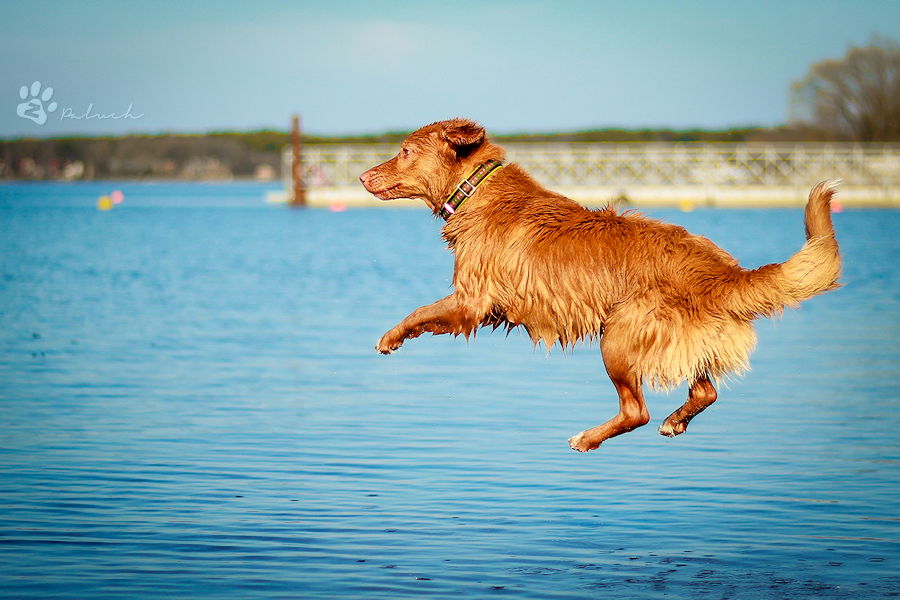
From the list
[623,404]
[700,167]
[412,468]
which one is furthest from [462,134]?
[700,167]

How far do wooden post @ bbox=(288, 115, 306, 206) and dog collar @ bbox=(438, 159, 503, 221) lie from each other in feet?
186

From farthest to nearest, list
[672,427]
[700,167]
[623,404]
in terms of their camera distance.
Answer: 1. [700,167]
2. [672,427]
3. [623,404]

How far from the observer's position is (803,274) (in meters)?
6.58

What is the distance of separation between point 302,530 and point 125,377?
624 centimetres

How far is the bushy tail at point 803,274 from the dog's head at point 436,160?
1996 millimetres

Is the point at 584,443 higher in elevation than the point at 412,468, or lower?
higher

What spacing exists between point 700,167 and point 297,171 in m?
23.4

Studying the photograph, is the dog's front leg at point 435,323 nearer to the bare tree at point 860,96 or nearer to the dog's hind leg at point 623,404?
the dog's hind leg at point 623,404

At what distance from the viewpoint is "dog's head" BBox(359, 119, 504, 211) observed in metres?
7.64

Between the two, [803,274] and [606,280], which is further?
[606,280]

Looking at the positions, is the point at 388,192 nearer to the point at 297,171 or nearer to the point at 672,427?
the point at 672,427

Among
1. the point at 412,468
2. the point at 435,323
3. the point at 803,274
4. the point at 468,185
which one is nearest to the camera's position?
the point at 803,274

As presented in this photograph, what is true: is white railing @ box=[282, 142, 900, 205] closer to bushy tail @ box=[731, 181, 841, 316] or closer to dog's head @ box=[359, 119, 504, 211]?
dog's head @ box=[359, 119, 504, 211]

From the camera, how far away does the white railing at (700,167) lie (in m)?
63.9
